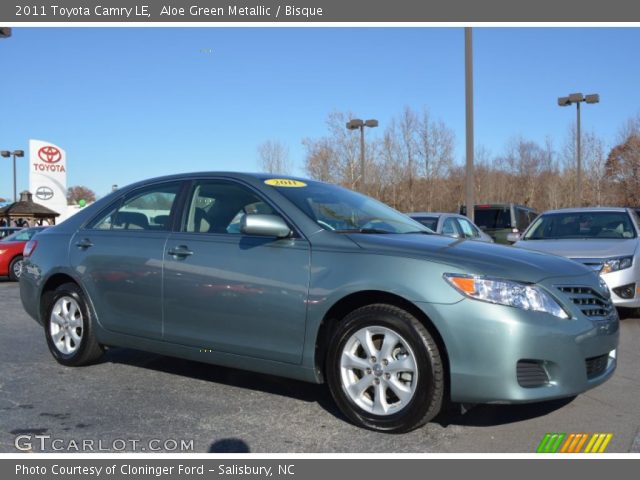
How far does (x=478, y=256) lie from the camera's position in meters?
3.65

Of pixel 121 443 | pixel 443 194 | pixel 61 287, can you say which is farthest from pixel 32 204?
pixel 121 443

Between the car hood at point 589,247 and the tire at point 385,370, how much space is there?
4.07 m

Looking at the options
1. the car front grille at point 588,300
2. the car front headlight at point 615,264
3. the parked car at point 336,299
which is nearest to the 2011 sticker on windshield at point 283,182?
the parked car at point 336,299

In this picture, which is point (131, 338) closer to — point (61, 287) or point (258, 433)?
point (61, 287)

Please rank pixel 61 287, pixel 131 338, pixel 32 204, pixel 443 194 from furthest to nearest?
pixel 443 194 → pixel 32 204 → pixel 61 287 → pixel 131 338

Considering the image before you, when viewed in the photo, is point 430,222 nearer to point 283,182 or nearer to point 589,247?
point 589,247

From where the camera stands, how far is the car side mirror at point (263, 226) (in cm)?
396

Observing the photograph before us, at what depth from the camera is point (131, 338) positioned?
478 centimetres

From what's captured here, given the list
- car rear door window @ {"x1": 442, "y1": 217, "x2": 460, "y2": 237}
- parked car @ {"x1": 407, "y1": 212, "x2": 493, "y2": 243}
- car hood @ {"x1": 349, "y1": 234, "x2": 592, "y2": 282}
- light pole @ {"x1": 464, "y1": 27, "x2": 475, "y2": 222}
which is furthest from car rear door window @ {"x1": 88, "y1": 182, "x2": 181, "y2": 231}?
light pole @ {"x1": 464, "y1": 27, "x2": 475, "y2": 222}

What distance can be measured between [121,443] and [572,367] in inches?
102

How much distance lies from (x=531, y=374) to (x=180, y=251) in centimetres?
254

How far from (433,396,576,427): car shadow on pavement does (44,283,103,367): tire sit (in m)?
3.01

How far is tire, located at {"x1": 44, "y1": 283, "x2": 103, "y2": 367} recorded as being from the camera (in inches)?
203

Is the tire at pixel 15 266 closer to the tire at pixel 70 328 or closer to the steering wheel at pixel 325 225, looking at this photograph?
the tire at pixel 70 328
